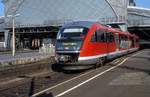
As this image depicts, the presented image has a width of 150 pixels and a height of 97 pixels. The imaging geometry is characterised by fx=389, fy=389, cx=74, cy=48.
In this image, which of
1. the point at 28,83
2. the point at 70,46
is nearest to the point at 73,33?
the point at 70,46

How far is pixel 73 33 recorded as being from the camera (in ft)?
85.0

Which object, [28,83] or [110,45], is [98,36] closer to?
[110,45]

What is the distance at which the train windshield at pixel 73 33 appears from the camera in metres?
25.7

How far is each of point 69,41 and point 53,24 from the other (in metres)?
95.3

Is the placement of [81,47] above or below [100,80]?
above

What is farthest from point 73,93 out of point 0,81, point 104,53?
point 104,53

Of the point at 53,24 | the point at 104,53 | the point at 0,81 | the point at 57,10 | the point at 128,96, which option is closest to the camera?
the point at 128,96

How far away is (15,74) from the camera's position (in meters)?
25.4

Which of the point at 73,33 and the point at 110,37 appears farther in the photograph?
the point at 110,37

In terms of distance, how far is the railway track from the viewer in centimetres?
1735

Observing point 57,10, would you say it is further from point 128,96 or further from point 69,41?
point 128,96

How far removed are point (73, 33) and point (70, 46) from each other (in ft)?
3.85

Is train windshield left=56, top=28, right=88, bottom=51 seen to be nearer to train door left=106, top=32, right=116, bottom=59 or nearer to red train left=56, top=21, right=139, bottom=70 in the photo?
red train left=56, top=21, right=139, bottom=70

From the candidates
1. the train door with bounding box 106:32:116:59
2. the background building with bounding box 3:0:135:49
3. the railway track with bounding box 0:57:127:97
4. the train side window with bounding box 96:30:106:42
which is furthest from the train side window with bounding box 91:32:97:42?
the background building with bounding box 3:0:135:49
